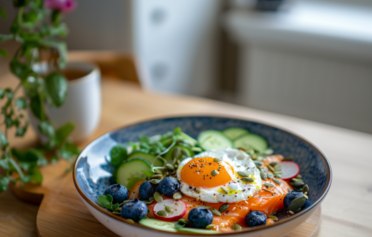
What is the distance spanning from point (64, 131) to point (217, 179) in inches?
25.1

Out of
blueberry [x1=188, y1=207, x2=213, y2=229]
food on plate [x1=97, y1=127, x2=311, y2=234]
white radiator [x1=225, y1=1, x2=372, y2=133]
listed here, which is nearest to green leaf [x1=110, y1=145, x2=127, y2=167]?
food on plate [x1=97, y1=127, x2=311, y2=234]

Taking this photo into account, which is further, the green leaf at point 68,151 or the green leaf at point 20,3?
the green leaf at point 68,151

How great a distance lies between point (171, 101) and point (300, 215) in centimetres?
104

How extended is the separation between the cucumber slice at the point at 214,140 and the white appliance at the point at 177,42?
1415 mm

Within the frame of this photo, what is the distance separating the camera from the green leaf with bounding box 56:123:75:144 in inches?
49.9

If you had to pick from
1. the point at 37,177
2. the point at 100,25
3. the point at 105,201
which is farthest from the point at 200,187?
the point at 100,25

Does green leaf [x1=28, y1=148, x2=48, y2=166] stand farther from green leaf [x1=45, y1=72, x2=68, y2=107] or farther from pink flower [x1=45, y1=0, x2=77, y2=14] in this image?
pink flower [x1=45, y1=0, x2=77, y2=14]

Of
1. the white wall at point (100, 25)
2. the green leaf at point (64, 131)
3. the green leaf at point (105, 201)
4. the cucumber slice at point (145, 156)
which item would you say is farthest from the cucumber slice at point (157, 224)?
the white wall at point (100, 25)

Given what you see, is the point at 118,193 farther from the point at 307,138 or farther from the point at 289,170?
the point at 307,138

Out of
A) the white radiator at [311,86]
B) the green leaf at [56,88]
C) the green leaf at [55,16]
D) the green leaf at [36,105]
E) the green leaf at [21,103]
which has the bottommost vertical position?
the white radiator at [311,86]

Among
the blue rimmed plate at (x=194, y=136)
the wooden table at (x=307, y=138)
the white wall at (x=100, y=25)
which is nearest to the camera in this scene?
the blue rimmed plate at (x=194, y=136)

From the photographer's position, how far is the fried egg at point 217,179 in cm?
90

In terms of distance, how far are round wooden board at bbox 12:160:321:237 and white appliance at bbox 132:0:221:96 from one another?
1485mm

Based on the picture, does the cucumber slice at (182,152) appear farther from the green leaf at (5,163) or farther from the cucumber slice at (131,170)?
the green leaf at (5,163)
